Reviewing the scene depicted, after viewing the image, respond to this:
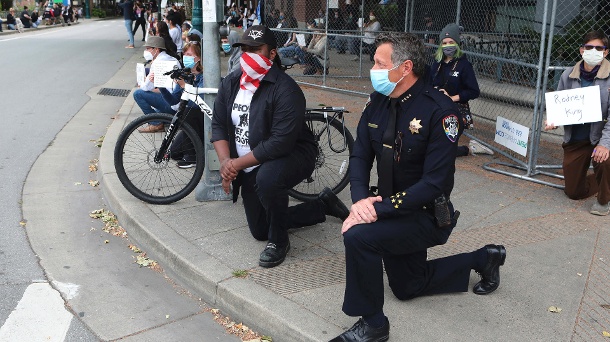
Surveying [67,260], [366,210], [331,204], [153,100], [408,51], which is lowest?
[67,260]

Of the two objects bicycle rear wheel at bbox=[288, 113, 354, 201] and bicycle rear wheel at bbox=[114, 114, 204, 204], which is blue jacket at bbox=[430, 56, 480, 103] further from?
bicycle rear wheel at bbox=[114, 114, 204, 204]

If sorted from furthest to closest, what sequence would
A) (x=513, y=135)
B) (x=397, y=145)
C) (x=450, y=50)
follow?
(x=450, y=50) → (x=513, y=135) → (x=397, y=145)

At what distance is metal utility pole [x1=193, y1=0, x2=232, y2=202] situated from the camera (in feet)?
18.1

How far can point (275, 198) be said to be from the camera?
4328 mm

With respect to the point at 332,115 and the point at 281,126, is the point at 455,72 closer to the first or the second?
the point at 332,115

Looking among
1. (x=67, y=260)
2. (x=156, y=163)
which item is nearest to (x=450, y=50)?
(x=156, y=163)

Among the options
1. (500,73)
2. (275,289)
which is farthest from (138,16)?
(275,289)

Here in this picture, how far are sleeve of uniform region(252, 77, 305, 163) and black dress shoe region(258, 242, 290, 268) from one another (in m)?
0.64

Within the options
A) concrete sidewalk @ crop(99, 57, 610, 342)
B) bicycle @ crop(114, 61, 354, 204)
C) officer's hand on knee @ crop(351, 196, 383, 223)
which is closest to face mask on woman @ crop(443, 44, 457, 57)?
concrete sidewalk @ crop(99, 57, 610, 342)

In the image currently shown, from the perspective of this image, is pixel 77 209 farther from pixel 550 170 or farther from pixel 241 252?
pixel 550 170

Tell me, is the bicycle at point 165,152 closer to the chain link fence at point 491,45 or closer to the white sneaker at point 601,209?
the chain link fence at point 491,45

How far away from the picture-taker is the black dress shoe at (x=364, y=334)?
10.9ft

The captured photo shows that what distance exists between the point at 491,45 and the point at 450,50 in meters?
4.73

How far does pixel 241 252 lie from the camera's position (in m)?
4.61
